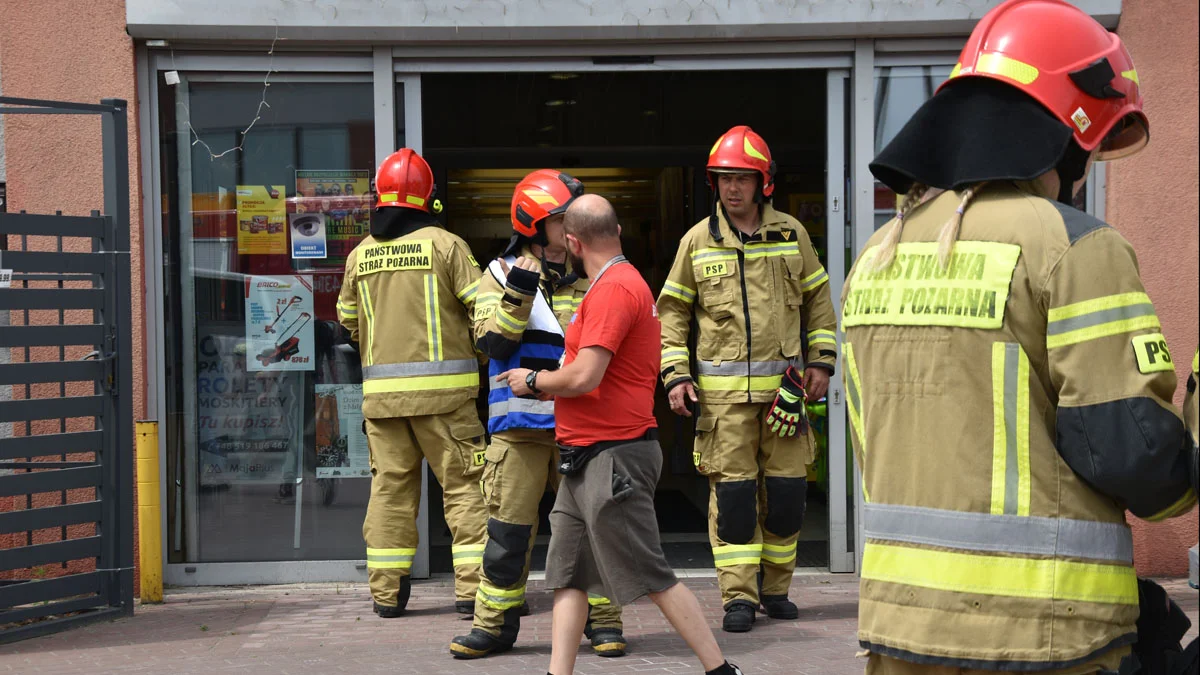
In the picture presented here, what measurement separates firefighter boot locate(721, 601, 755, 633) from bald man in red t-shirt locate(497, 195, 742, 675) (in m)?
1.54

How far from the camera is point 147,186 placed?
7.02m

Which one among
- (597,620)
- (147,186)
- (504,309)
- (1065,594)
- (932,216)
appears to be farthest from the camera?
(147,186)

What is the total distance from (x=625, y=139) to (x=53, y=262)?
555cm

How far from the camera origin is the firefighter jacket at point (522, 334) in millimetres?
5250

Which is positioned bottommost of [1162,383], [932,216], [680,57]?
[1162,383]

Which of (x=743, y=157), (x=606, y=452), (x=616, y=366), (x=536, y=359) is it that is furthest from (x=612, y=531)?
(x=743, y=157)

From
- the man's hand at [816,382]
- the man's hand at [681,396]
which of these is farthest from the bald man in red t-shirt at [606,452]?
the man's hand at [816,382]

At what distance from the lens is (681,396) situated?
623 centimetres

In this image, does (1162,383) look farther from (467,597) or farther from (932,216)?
(467,597)

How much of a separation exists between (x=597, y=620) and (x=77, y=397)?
111 inches

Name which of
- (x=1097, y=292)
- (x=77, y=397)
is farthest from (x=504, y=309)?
(x=1097, y=292)

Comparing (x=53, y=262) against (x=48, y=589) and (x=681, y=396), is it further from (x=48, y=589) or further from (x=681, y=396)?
(x=681, y=396)

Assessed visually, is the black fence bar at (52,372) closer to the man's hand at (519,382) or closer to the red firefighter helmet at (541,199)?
the red firefighter helmet at (541,199)

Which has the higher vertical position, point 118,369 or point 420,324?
point 420,324
